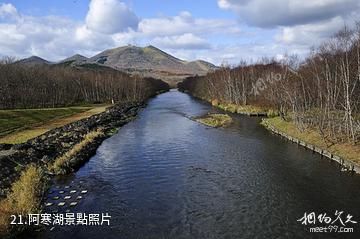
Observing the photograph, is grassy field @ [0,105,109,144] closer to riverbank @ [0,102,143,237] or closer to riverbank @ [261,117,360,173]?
riverbank @ [0,102,143,237]

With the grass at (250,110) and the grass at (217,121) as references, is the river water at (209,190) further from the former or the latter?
the grass at (250,110)

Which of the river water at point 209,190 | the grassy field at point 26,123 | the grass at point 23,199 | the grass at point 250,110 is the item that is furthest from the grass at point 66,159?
the grass at point 250,110

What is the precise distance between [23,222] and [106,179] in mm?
12199

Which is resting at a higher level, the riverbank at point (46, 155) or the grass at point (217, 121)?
the grass at point (217, 121)

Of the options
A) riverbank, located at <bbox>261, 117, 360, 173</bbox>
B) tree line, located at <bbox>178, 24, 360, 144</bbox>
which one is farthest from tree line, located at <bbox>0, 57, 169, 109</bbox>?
riverbank, located at <bbox>261, 117, 360, 173</bbox>

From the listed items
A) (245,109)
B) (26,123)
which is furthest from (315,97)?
(26,123)

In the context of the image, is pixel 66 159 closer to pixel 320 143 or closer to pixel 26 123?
pixel 320 143

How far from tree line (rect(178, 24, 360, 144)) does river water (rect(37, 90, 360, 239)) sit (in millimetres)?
4997

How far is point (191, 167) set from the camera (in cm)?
3731

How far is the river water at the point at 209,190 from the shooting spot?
22.3 metres

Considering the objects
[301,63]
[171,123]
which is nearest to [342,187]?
[171,123]

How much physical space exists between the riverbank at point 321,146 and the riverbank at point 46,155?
26035 mm

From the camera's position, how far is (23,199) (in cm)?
2395

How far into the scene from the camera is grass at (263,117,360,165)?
1423 inches
